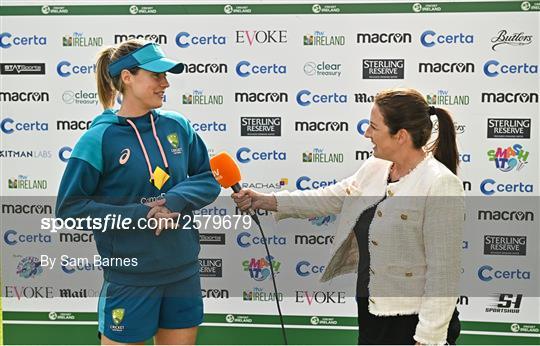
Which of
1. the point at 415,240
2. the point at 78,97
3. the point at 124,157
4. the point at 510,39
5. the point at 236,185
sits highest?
the point at 510,39

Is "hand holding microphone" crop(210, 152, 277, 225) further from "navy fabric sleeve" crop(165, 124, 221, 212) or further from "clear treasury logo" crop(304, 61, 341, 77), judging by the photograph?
"clear treasury logo" crop(304, 61, 341, 77)

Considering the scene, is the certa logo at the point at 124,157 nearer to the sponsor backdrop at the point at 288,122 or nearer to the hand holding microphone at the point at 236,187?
the hand holding microphone at the point at 236,187

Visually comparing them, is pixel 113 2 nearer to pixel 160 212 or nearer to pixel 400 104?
pixel 160 212

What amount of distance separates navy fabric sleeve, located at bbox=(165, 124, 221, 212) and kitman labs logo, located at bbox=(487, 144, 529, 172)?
1518 millimetres

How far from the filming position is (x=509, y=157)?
3201 millimetres

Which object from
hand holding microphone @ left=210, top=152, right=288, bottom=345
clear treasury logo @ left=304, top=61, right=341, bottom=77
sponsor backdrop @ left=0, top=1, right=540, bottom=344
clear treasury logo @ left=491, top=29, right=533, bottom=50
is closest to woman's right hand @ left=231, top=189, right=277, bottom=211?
hand holding microphone @ left=210, top=152, right=288, bottom=345

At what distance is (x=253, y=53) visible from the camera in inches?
128

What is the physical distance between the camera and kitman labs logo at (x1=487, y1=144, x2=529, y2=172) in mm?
3188

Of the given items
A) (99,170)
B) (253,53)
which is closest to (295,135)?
(253,53)

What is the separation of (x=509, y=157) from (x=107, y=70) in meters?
2.01

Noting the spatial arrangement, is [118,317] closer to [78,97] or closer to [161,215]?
[161,215]

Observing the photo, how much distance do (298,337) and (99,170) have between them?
1662 millimetres

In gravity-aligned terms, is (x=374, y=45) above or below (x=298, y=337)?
above

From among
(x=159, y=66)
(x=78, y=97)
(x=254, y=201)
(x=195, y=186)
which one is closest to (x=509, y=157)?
(x=254, y=201)
